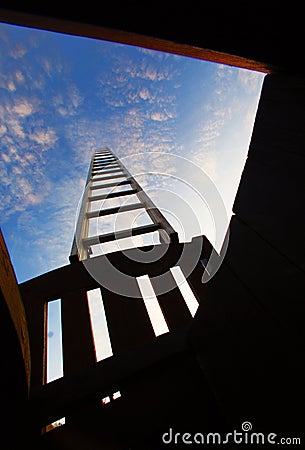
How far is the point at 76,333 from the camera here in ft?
4.09

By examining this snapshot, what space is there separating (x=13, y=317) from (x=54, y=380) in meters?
0.48

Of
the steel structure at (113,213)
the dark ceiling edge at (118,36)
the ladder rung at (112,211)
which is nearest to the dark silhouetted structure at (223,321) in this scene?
the dark ceiling edge at (118,36)

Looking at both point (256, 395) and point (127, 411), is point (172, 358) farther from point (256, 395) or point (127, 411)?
point (256, 395)

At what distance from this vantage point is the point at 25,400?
0.85 meters

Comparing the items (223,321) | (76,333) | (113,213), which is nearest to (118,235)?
(113,213)

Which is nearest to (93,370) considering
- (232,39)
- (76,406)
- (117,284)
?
(76,406)

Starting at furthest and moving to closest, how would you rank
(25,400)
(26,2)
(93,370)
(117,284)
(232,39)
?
(117,284) → (93,370) → (25,400) → (232,39) → (26,2)

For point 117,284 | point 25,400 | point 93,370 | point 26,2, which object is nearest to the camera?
point 26,2

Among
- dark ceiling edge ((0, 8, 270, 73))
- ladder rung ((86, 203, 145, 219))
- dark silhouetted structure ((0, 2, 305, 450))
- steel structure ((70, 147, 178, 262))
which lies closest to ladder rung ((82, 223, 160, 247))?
steel structure ((70, 147, 178, 262))

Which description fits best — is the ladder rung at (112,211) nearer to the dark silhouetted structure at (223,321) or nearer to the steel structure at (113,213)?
the steel structure at (113,213)

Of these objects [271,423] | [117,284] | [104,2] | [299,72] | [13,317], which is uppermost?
[117,284]

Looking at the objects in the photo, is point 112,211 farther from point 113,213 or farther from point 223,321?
point 223,321

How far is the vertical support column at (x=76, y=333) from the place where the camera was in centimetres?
112

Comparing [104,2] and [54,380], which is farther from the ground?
[104,2]
